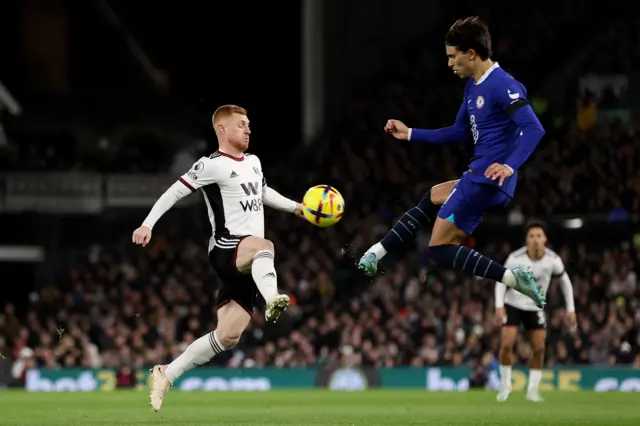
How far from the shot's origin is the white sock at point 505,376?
16250 mm

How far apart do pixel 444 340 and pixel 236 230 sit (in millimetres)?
11688

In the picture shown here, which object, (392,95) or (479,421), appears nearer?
(479,421)

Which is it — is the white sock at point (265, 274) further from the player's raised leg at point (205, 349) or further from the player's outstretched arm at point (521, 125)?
the player's outstretched arm at point (521, 125)

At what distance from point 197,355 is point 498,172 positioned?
323 centimetres

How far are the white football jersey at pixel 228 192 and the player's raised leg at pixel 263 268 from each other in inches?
6.1

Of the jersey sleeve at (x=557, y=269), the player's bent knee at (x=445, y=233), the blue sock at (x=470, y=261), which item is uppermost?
the jersey sleeve at (x=557, y=269)

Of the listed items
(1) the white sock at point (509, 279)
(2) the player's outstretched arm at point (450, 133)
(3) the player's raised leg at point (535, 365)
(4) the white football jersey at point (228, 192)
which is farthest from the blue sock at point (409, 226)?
(3) the player's raised leg at point (535, 365)

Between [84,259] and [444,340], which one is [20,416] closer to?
[444,340]

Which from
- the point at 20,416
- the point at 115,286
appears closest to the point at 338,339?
the point at 115,286

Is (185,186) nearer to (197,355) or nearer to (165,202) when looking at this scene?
(165,202)

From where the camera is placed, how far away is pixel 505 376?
16.4 metres

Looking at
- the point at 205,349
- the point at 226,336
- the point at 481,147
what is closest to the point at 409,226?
the point at 481,147

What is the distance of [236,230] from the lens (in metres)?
11.8

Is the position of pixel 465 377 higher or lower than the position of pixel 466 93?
lower
